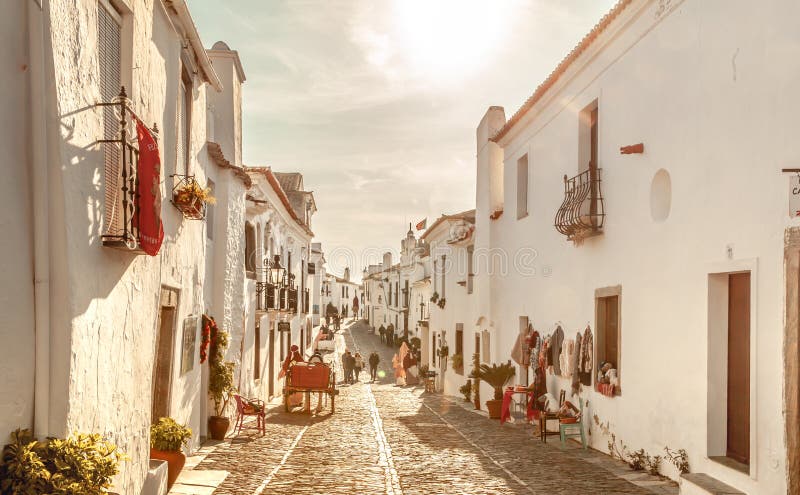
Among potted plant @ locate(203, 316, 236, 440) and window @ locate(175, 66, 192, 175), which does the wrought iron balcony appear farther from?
window @ locate(175, 66, 192, 175)

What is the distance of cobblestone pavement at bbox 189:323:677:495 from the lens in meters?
10.2

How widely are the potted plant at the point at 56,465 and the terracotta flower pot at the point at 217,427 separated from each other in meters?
8.39

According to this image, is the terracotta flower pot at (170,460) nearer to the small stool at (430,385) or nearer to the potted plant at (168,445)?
the potted plant at (168,445)

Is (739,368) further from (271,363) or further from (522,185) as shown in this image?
(271,363)

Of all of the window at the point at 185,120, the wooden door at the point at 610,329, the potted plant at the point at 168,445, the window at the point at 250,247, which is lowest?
the potted plant at the point at 168,445

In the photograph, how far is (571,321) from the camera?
15.5m

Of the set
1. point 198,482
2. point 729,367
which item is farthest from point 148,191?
point 729,367

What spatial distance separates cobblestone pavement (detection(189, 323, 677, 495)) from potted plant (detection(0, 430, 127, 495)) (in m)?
4.00

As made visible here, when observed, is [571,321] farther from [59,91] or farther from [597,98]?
[59,91]

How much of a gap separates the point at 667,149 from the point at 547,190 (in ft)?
20.9

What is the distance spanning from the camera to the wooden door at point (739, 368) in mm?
9398

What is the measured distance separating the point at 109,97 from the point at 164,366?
184 inches

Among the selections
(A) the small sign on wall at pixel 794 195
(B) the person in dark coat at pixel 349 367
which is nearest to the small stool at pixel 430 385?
(B) the person in dark coat at pixel 349 367

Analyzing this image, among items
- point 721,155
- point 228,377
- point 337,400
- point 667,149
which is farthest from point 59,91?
point 337,400
